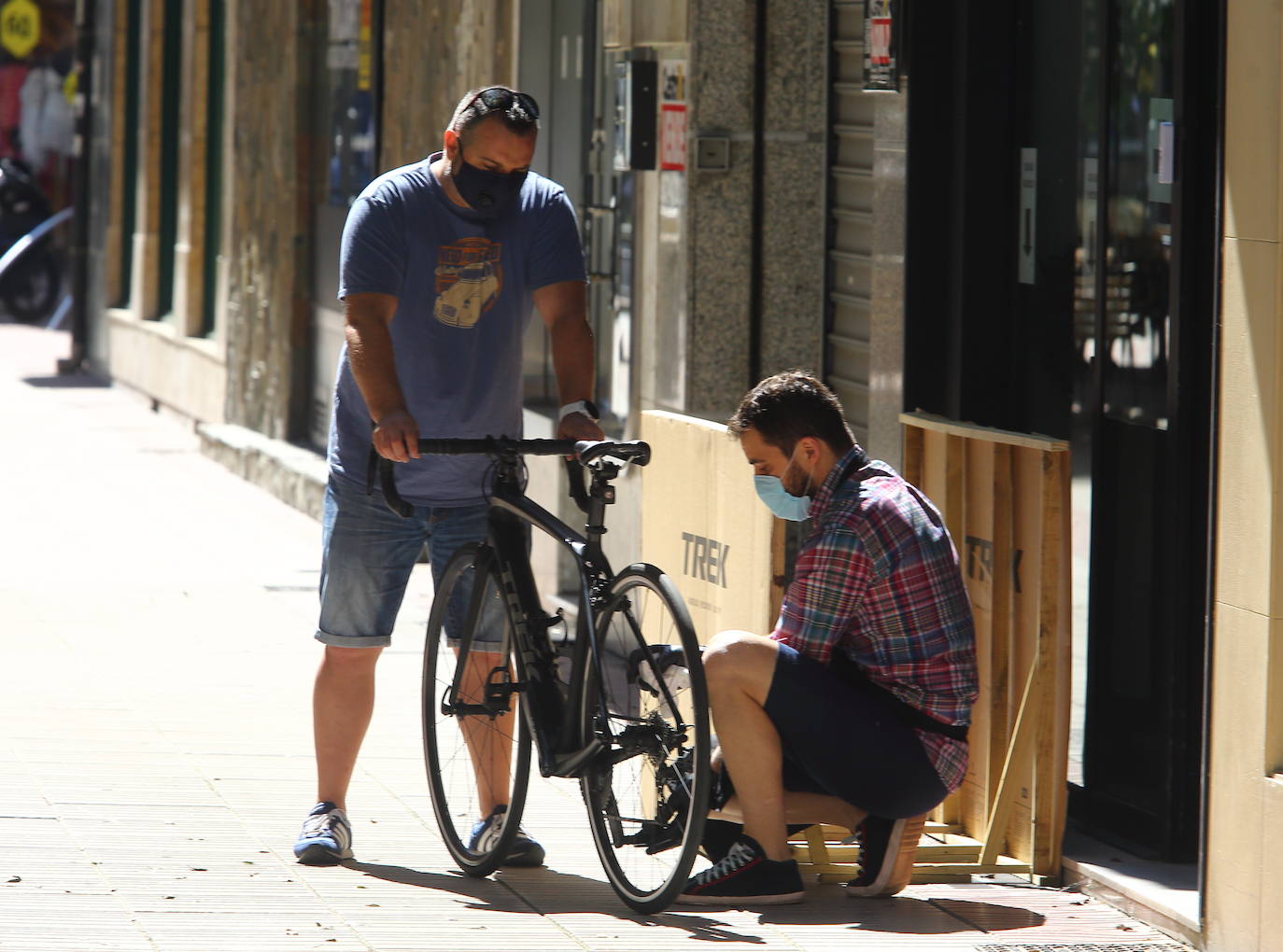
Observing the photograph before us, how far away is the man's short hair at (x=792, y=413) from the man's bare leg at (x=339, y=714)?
1177 mm

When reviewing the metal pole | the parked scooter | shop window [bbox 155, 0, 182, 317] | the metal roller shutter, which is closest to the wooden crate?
the metal roller shutter

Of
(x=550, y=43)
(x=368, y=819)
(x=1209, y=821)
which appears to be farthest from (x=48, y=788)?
(x=550, y=43)

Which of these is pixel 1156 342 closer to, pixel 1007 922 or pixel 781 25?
pixel 1007 922

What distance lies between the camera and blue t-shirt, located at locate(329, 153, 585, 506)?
17.4 feet

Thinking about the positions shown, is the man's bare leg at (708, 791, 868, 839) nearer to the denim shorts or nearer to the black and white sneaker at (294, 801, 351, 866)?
the denim shorts

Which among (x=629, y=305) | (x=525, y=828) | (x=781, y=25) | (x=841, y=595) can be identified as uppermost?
(x=781, y=25)

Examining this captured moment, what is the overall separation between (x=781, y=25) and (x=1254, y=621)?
3.85 metres

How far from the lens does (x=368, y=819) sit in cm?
594

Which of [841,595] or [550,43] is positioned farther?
[550,43]

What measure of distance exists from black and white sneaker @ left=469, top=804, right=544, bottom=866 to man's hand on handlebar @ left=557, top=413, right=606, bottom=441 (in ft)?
2.98

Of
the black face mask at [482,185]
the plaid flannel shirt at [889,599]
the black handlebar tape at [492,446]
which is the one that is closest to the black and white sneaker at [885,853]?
the plaid flannel shirt at [889,599]

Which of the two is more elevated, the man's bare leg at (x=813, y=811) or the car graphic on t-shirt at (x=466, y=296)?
the car graphic on t-shirt at (x=466, y=296)

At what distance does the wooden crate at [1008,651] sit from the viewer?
5250 millimetres

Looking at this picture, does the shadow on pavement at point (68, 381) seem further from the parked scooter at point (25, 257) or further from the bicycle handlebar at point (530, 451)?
the bicycle handlebar at point (530, 451)
